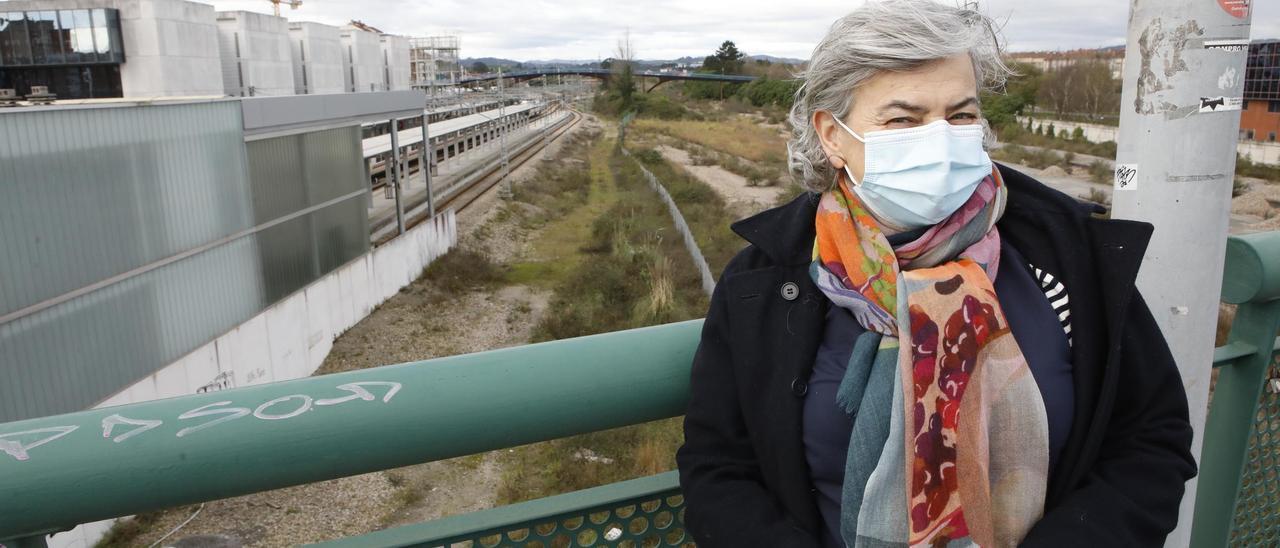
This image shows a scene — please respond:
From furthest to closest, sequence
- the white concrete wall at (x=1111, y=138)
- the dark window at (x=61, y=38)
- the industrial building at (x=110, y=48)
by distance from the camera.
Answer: the white concrete wall at (x=1111, y=138)
the industrial building at (x=110, y=48)
the dark window at (x=61, y=38)

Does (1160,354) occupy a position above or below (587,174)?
above

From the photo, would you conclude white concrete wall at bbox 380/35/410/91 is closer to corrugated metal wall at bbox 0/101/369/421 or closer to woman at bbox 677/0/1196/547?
corrugated metal wall at bbox 0/101/369/421

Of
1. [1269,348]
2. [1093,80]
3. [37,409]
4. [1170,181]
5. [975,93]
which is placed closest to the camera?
[975,93]

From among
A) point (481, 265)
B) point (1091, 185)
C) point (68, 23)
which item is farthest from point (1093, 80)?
point (68, 23)

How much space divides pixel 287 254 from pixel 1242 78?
54.4ft

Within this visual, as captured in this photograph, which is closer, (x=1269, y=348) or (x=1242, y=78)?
(x=1242, y=78)

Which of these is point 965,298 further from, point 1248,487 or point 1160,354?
point 1248,487

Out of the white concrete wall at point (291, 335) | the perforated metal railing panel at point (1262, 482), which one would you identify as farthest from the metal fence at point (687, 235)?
the perforated metal railing panel at point (1262, 482)

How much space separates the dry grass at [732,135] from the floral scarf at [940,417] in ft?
162

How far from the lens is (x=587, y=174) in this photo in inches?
1813

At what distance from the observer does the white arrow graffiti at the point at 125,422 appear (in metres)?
1.46

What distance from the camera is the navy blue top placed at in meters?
1.67

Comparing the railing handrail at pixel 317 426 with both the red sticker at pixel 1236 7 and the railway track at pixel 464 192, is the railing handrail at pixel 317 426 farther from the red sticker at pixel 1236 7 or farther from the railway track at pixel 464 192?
the railway track at pixel 464 192

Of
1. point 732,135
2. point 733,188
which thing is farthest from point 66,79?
point 732,135
